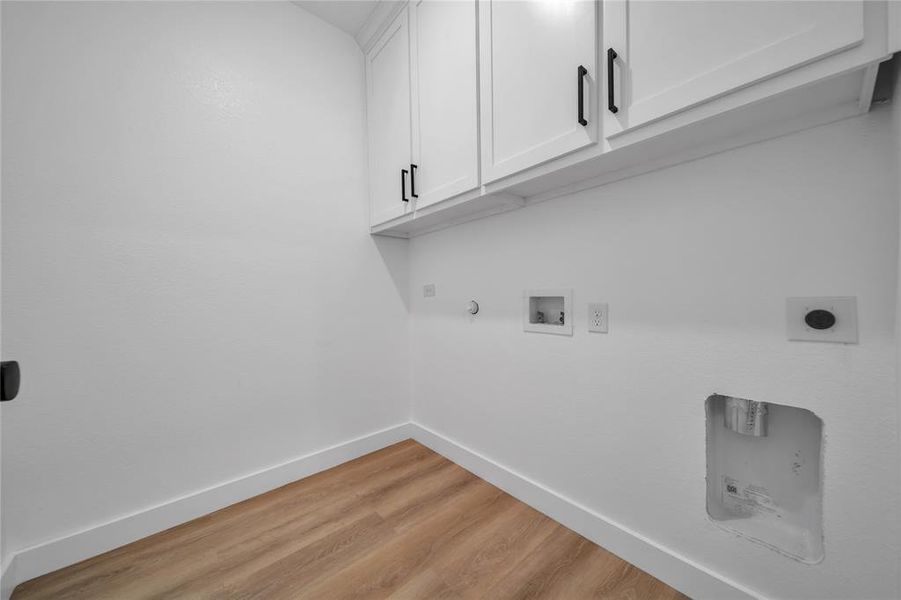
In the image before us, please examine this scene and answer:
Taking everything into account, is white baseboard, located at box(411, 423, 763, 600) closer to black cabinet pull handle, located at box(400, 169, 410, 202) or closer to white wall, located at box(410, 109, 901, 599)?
white wall, located at box(410, 109, 901, 599)

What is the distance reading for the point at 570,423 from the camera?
1374 millimetres

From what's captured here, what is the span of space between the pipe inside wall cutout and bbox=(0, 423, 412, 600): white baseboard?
1.81 meters

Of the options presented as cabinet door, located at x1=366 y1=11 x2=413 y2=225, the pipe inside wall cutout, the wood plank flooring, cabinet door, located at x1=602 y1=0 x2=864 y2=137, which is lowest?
the wood plank flooring

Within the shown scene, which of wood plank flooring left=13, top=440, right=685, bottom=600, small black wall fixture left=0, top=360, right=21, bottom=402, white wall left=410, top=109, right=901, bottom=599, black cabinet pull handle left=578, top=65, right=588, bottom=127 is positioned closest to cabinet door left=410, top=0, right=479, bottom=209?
white wall left=410, top=109, right=901, bottom=599

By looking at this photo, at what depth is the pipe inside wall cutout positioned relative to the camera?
95cm

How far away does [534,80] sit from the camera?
3.78ft

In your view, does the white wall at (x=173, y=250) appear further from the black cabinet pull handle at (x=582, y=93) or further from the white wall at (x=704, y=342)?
the black cabinet pull handle at (x=582, y=93)

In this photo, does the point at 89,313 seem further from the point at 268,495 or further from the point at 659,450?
the point at 659,450

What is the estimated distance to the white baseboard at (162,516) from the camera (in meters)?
1.17

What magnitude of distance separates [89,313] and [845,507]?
8.22ft

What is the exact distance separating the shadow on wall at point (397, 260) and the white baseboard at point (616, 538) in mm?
1077

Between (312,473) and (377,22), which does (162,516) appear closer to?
(312,473)

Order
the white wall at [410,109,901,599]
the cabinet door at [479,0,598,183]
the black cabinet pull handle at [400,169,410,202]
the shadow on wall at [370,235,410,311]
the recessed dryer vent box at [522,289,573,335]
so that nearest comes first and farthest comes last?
the white wall at [410,109,901,599] < the cabinet door at [479,0,598,183] < the recessed dryer vent box at [522,289,573,335] < the black cabinet pull handle at [400,169,410,202] < the shadow on wall at [370,235,410,311]

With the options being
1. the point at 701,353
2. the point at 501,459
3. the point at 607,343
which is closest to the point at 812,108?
the point at 701,353
